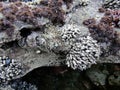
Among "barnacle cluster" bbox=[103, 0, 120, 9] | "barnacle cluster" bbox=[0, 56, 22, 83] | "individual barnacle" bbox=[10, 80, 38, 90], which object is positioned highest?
"barnacle cluster" bbox=[103, 0, 120, 9]

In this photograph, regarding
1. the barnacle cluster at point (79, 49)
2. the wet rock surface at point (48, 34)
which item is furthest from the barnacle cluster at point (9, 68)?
the barnacle cluster at point (79, 49)

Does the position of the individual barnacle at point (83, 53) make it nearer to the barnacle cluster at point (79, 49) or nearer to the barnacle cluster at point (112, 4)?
the barnacle cluster at point (79, 49)

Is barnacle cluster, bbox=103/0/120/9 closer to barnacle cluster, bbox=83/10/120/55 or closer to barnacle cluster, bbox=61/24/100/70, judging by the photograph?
barnacle cluster, bbox=83/10/120/55

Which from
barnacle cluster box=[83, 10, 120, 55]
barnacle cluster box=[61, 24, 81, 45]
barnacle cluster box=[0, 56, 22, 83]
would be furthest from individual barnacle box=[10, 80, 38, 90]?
barnacle cluster box=[83, 10, 120, 55]

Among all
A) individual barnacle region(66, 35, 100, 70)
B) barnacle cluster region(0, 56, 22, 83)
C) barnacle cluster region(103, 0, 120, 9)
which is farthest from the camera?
barnacle cluster region(103, 0, 120, 9)

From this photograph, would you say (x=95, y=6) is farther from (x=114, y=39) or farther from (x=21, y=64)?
(x=21, y=64)

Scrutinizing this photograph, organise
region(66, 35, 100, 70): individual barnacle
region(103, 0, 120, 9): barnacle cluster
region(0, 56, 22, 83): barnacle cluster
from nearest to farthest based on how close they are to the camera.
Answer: region(66, 35, 100, 70): individual barnacle, region(0, 56, 22, 83): barnacle cluster, region(103, 0, 120, 9): barnacle cluster

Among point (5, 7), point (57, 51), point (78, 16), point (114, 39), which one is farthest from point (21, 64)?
point (114, 39)

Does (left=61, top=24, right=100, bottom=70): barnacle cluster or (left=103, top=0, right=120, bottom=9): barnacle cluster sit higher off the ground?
(left=103, top=0, right=120, bottom=9): barnacle cluster
